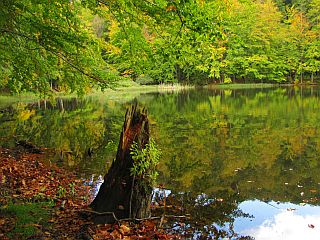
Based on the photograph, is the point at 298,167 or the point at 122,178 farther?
the point at 298,167

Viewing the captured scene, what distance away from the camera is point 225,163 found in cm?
980

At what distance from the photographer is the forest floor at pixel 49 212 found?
4.79 meters

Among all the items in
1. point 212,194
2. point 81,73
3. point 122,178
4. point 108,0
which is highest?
point 108,0

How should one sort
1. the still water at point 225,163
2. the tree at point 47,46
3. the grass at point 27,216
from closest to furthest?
the grass at point 27,216, the still water at point 225,163, the tree at point 47,46

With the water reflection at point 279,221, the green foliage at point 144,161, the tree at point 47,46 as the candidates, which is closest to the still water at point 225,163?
the water reflection at point 279,221

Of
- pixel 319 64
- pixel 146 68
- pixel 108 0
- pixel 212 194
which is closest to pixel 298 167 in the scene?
pixel 212 194

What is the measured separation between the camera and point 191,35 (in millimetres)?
5938

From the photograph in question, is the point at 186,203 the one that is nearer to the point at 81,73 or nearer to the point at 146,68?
the point at 146,68

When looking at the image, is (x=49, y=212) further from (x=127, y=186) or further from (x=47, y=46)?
(x=47, y=46)

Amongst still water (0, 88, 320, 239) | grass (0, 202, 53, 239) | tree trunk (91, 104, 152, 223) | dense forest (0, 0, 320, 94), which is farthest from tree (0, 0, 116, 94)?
grass (0, 202, 53, 239)

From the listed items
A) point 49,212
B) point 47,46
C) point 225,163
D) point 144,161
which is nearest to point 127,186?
point 144,161

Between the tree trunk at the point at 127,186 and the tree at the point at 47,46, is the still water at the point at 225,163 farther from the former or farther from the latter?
the tree at the point at 47,46

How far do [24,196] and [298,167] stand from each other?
6.56m

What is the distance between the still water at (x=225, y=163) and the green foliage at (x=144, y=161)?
3.03 feet
